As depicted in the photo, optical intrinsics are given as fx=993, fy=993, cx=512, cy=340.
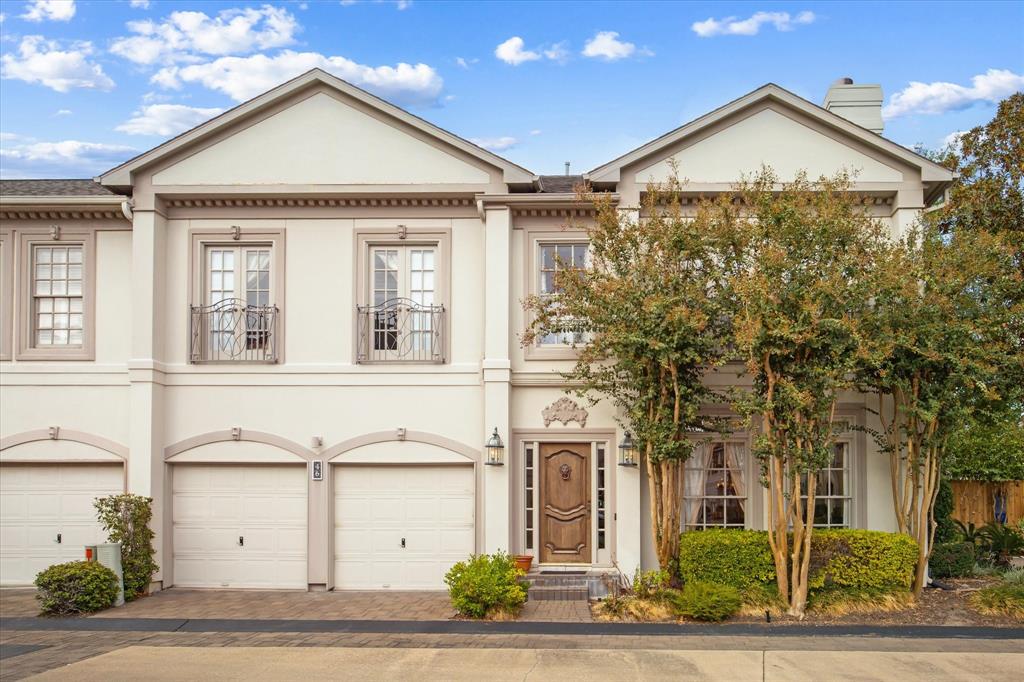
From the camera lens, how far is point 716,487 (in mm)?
15633

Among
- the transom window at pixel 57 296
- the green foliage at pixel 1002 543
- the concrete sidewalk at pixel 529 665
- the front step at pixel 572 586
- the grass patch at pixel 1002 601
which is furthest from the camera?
the green foliage at pixel 1002 543

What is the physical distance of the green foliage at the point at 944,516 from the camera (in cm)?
1555

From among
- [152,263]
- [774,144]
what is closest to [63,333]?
[152,263]

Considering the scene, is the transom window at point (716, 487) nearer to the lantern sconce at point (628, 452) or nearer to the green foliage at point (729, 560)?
the lantern sconce at point (628, 452)

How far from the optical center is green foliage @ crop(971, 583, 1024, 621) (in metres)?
13.2

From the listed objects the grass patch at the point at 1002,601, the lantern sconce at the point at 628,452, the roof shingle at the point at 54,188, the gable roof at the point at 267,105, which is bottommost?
the grass patch at the point at 1002,601

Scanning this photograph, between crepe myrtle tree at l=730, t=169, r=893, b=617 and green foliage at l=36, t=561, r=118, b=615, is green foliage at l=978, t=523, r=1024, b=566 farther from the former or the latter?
green foliage at l=36, t=561, r=118, b=615

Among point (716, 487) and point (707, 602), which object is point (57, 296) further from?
point (707, 602)

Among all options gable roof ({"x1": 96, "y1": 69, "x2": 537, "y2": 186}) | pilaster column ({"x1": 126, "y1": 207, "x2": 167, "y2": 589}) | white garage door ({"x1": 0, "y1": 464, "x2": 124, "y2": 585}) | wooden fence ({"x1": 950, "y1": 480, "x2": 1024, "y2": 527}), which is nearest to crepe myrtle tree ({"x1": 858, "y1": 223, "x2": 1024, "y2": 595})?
wooden fence ({"x1": 950, "y1": 480, "x2": 1024, "y2": 527})

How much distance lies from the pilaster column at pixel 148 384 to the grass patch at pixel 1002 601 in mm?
12136

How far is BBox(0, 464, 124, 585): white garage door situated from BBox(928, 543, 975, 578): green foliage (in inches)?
512

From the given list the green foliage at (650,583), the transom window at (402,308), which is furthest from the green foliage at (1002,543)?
the transom window at (402,308)

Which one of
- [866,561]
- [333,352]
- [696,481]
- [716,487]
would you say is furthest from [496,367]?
[866,561]

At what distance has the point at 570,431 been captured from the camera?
620 inches
